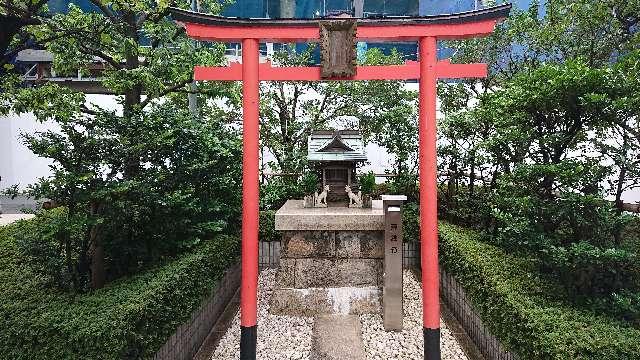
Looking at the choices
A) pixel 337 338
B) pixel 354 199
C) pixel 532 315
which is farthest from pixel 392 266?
pixel 532 315

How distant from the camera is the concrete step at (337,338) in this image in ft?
22.2

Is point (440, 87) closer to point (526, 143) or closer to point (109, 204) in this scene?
point (526, 143)

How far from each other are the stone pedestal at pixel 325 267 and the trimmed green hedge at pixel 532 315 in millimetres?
1883

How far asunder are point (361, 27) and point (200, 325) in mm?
6053

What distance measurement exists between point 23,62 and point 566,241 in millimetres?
22306

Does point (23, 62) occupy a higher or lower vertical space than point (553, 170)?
higher

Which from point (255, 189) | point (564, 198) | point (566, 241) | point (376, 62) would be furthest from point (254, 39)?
point (376, 62)

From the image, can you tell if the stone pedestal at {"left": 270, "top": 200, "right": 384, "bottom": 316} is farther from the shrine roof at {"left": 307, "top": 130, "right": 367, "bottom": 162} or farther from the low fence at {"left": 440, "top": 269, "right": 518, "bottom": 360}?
the low fence at {"left": 440, "top": 269, "right": 518, "bottom": 360}

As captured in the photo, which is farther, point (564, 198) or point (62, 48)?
point (62, 48)

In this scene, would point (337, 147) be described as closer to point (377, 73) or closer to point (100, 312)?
point (377, 73)

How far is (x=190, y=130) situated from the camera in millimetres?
8156

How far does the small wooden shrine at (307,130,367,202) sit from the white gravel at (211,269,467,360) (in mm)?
3134

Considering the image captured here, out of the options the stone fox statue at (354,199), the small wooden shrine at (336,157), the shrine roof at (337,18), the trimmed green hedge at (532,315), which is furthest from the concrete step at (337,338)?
the shrine roof at (337,18)

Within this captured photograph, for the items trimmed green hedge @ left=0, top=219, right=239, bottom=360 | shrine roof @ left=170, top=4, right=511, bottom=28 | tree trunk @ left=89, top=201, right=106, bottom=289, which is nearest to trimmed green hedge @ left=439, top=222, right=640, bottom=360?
shrine roof @ left=170, top=4, right=511, bottom=28
